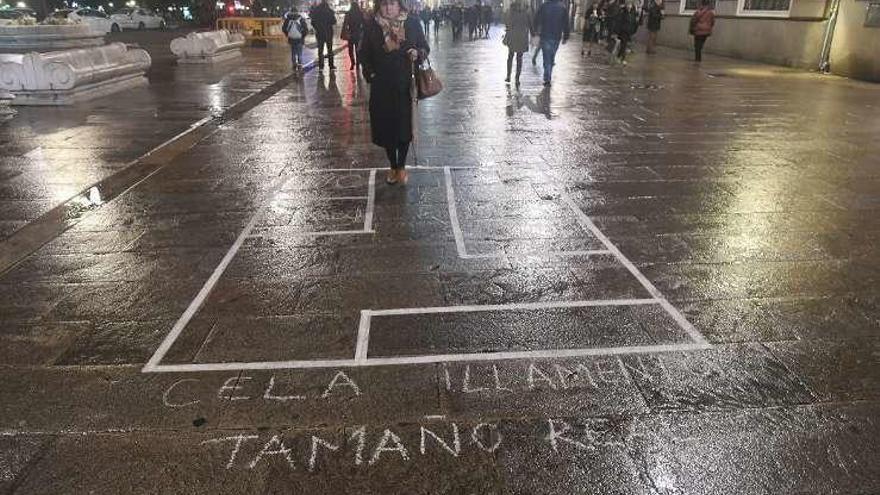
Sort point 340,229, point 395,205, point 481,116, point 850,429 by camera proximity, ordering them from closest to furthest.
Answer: point 850,429 → point 340,229 → point 395,205 → point 481,116

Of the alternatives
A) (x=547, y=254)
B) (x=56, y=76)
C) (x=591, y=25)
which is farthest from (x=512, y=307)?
(x=591, y=25)

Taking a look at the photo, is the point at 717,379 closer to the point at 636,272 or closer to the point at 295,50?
the point at 636,272

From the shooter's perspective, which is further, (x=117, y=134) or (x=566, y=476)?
(x=117, y=134)

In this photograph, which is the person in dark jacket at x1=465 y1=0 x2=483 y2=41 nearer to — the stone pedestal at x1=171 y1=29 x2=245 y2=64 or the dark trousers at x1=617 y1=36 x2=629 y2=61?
the dark trousers at x1=617 y1=36 x2=629 y2=61

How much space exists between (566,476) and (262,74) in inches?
627

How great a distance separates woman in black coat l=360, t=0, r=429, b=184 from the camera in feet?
18.4

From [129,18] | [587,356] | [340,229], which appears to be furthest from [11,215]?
[129,18]

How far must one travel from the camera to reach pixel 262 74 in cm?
1656

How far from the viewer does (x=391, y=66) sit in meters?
5.83

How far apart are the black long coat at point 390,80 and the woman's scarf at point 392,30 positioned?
0.06m

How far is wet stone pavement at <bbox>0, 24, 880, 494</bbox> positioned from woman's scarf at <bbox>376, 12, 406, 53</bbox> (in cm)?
145

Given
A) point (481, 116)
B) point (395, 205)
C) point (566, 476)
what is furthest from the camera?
point (481, 116)

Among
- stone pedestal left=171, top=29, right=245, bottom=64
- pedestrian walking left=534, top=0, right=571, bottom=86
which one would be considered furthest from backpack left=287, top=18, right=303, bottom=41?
pedestrian walking left=534, top=0, right=571, bottom=86

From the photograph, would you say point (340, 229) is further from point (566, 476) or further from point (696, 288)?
point (566, 476)
